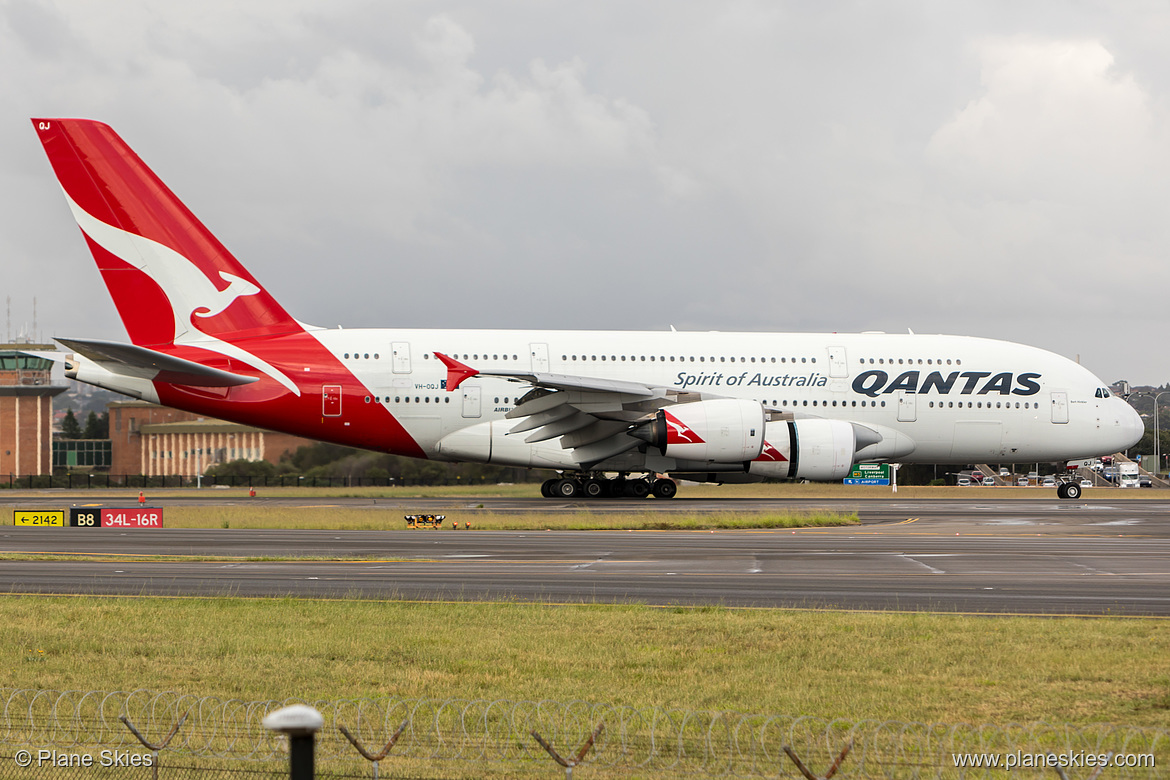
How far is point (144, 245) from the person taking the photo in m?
34.7

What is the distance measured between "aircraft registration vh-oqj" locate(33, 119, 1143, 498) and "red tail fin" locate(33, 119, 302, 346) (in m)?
0.05

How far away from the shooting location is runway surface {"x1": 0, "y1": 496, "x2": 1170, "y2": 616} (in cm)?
1599

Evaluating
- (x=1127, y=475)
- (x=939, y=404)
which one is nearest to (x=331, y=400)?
(x=939, y=404)

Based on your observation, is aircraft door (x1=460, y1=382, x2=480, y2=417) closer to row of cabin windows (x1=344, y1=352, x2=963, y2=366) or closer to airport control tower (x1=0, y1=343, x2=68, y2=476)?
row of cabin windows (x1=344, y1=352, x2=963, y2=366)

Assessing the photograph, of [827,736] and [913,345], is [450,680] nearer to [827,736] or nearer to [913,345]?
[827,736]

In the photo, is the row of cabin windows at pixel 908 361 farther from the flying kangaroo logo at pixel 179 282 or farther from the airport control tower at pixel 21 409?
the airport control tower at pixel 21 409

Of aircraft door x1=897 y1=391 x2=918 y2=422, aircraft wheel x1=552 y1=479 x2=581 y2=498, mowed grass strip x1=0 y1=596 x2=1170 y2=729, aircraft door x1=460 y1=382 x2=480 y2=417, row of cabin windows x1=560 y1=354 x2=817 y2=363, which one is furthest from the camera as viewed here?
aircraft wheel x1=552 y1=479 x2=581 y2=498

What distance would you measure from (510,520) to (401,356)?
890 centimetres

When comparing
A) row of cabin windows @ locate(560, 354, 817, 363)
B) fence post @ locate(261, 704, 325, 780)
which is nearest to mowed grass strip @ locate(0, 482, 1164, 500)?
row of cabin windows @ locate(560, 354, 817, 363)

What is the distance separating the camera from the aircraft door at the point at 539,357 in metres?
35.9

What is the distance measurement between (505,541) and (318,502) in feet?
49.8

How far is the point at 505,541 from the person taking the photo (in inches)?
960

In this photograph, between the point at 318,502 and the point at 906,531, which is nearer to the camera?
the point at 906,531

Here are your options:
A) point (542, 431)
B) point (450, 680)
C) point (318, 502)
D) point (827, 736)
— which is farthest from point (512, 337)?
point (827, 736)
